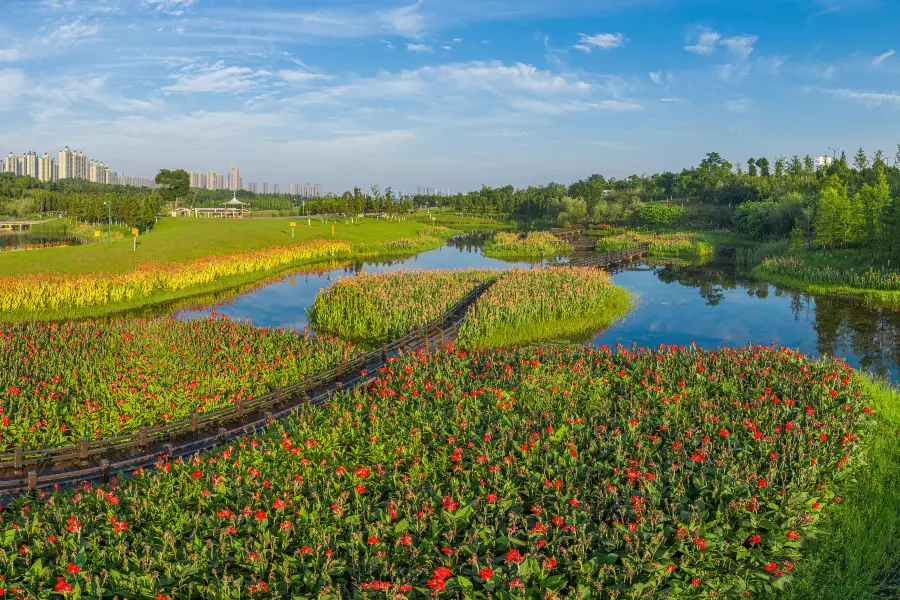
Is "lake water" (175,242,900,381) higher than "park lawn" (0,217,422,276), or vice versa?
"park lawn" (0,217,422,276)

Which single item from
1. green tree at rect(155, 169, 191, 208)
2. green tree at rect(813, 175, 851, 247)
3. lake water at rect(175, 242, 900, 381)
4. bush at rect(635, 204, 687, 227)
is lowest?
lake water at rect(175, 242, 900, 381)

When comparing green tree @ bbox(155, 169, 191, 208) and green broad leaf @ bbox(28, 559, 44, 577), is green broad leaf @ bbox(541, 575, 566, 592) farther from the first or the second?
green tree @ bbox(155, 169, 191, 208)

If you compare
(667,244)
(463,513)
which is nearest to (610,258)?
(667,244)

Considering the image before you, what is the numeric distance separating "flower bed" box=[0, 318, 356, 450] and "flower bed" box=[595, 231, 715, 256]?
54.0m

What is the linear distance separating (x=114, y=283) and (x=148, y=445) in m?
21.9

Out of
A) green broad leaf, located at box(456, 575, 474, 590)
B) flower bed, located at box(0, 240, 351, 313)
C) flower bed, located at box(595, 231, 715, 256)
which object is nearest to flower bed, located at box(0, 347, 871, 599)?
green broad leaf, located at box(456, 575, 474, 590)

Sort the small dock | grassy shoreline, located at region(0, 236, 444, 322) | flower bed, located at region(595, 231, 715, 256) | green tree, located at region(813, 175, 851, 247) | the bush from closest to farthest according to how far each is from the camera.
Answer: grassy shoreline, located at region(0, 236, 444, 322)
green tree, located at region(813, 175, 851, 247)
flower bed, located at region(595, 231, 715, 256)
the small dock
the bush

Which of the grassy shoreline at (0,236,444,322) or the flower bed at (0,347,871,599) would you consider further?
the grassy shoreline at (0,236,444,322)

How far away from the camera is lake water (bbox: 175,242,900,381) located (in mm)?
24094

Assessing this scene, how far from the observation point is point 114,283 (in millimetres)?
30344

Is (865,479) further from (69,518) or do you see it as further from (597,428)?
(69,518)

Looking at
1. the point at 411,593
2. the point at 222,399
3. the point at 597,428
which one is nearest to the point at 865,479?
the point at 597,428

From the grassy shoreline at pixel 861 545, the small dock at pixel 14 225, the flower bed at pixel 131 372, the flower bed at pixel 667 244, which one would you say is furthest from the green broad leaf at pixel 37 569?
the small dock at pixel 14 225

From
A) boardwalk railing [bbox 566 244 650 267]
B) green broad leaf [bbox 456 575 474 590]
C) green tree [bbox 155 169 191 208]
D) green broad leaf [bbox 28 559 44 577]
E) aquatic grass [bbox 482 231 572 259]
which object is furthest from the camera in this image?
green tree [bbox 155 169 191 208]
